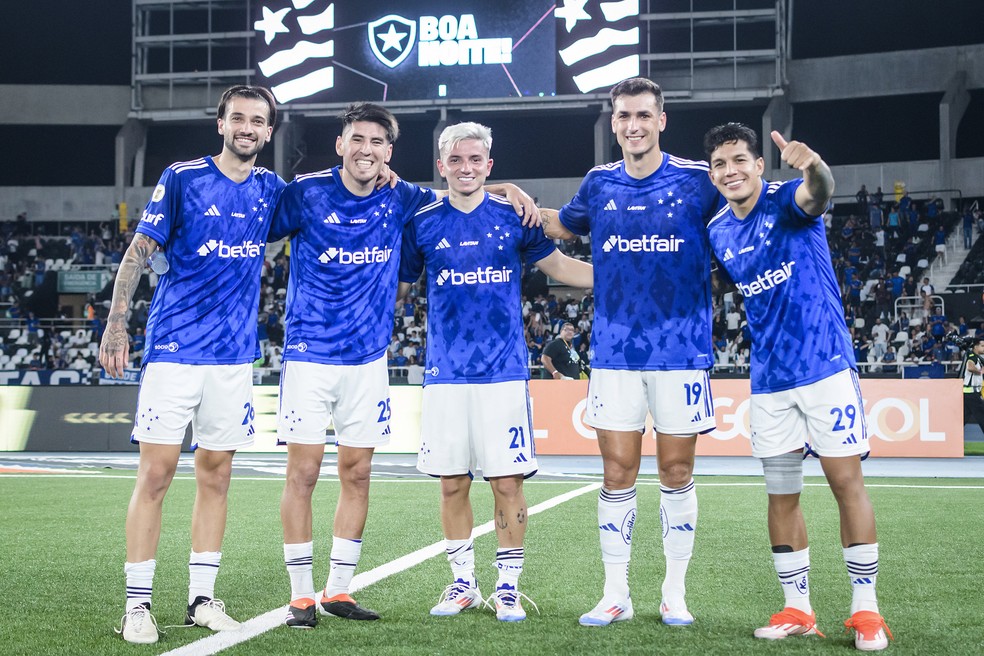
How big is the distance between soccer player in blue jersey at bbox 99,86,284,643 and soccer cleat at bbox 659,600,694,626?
2106 millimetres

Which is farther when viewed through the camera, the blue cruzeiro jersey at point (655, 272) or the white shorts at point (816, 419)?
the blue cruzeiro jersey at point (655, 272)

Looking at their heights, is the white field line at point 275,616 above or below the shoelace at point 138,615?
below

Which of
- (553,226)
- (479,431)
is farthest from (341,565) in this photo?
(553,226)

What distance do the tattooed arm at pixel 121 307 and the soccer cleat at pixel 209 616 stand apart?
117 centimetres

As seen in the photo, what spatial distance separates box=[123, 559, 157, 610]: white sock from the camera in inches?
181

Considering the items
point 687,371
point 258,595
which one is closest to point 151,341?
point 258,595

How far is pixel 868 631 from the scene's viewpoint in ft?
14.2

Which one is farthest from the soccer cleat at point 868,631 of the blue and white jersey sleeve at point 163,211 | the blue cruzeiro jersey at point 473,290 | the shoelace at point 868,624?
the blue and white jersey sleeve at point 163,211

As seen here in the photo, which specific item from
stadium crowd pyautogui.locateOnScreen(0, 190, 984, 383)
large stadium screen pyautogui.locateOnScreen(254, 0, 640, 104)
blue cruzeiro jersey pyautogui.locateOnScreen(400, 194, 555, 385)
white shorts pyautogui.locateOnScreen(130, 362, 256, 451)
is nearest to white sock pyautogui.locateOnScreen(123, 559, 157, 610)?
white shorts pyautogui.locateOnScreen(130, 362, 256, 451)

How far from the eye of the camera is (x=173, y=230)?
16.4ft

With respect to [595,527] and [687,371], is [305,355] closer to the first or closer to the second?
[687,371]

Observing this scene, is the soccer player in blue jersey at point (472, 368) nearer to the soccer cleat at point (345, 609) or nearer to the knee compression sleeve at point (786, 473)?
the soccer cleat at point (345, 609)

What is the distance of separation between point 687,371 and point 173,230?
2.67 meters

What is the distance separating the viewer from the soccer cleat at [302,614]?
4711mm
